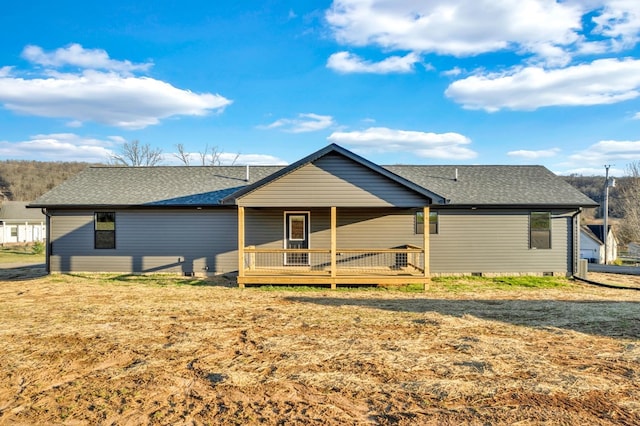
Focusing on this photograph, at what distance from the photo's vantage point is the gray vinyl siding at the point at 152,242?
15172 millimetres

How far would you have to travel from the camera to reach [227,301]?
35.4 ft

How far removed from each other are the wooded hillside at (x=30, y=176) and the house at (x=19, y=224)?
27.7 meters

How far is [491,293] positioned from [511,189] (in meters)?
5.63

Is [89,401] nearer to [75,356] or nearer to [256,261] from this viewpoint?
[75,356]

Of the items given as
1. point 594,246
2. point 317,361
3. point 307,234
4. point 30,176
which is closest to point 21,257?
point 307,234

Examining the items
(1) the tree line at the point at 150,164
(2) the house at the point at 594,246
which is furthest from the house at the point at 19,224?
(2) the house at the point at 594,246

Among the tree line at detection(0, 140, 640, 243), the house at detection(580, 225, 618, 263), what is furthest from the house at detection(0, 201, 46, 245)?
the house at detection(580, 225, 618, 263)

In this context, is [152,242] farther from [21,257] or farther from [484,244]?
[21,257]

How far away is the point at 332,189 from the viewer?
12.7 meters

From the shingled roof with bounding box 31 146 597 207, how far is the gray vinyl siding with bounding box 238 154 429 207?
194 centimetres

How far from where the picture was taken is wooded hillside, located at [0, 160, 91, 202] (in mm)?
72750

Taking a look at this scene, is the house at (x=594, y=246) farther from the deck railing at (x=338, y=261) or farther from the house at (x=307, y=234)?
the deck railing at (x=338, y=261)

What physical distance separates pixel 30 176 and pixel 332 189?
8949 cm

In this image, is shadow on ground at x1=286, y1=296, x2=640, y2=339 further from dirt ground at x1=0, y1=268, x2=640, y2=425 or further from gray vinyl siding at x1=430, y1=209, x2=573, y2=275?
gray vinyl siding at x1=430, y1=209, x2=573, y2=275
